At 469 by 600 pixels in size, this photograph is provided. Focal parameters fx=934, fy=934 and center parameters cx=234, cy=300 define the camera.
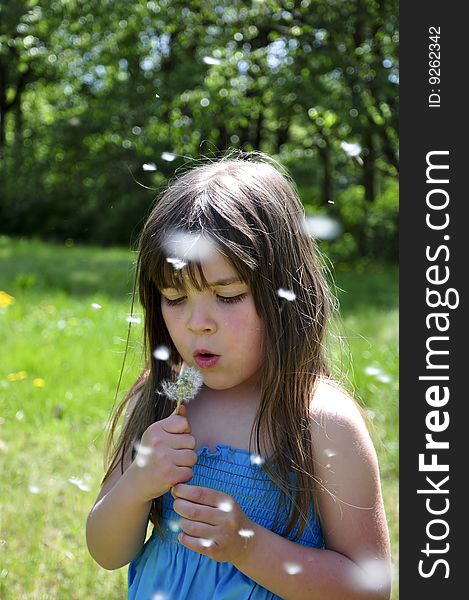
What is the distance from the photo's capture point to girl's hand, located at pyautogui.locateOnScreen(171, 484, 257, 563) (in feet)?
4.66

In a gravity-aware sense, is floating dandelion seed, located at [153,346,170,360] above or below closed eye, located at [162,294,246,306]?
below

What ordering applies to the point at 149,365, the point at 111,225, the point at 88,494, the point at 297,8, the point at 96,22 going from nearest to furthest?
the point at 149,365, the point at 88,494, the point at 297,8, the point at 96,22, the point at 111,225

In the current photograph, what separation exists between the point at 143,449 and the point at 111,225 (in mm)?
13018

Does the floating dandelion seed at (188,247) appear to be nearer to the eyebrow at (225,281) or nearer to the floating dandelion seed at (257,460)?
the eyebrow at (225,281)

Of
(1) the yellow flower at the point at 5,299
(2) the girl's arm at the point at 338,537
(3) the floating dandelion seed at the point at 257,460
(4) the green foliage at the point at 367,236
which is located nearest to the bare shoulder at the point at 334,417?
(2) the girl's arm at the point at 338,537

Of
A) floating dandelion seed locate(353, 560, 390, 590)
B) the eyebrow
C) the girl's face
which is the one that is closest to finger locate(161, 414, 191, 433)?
the girl's face

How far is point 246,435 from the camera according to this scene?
167cm

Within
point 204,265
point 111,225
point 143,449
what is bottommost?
point 143,449

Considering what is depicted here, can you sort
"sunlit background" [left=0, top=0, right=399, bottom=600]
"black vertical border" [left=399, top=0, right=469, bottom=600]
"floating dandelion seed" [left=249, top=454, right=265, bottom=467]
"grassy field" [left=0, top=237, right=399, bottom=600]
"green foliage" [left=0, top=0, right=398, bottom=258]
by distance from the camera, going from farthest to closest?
"green foliage" [left=0, top=0, right=398, bottom=258] → "sunlit background" [left=0, top=0, right=399, bottom=600] → "grassy field" [left=0, top=237, right=399, bottom=600] → "black vertical border" [left=399, top=0, right=469, bottom=600] → "floating dandelion seed" [left=249, top=454, right=265, bottom=467]

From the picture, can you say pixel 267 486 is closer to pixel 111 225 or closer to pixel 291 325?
pixel 291 325

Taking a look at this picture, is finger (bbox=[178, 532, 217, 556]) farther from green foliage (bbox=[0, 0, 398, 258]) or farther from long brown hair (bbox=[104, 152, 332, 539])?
green foliage (bbox=[0, 0, 398, 258])

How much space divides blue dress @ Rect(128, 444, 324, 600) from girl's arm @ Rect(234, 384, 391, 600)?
71 mm

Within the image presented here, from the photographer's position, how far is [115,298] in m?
6.84

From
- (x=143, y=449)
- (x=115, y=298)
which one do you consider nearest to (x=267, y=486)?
(x=143, y=449)
